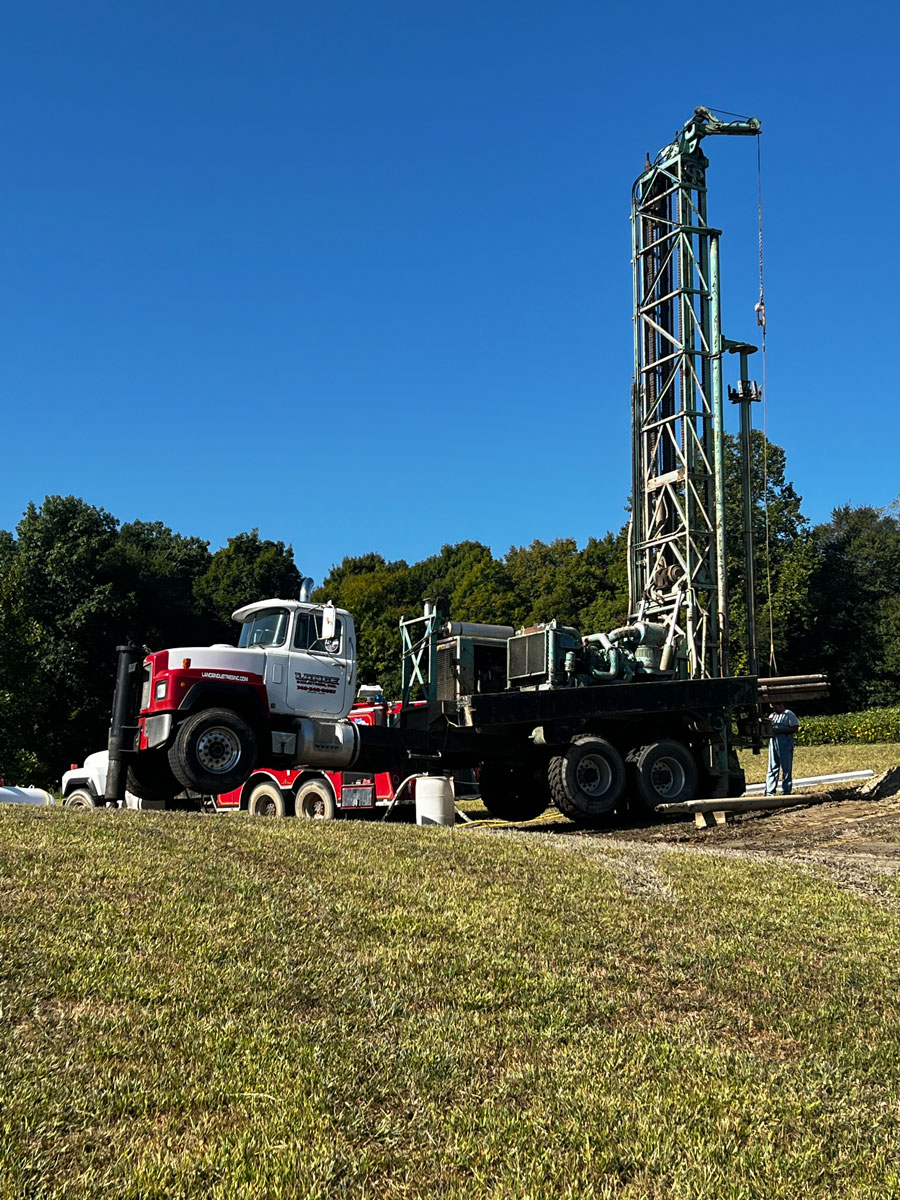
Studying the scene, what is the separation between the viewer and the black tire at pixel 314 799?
17141 millimetres

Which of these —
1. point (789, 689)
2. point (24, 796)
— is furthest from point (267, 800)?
point (789, 689)

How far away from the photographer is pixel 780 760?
1878 centimetres

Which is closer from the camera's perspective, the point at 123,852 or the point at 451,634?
the point at 123,852

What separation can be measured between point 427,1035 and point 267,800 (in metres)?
13.5

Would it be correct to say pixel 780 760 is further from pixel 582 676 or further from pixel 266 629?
pixel 266 629

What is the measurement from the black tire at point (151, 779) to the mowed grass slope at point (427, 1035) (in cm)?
612

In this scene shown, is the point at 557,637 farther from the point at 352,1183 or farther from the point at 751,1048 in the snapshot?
the point at 352,1183

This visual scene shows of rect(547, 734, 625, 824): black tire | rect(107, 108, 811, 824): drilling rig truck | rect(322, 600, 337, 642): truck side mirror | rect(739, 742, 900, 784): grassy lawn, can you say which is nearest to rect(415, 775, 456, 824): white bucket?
rect(107, 108, 811, 824): drilling rig truck

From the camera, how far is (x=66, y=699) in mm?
45031

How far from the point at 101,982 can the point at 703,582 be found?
15.0 metres

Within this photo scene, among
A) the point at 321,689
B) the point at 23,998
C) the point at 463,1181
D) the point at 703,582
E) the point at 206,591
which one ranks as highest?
the point at 206,591

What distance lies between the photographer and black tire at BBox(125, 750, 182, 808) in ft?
48.6

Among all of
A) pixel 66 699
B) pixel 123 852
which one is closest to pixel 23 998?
pixel 123 852

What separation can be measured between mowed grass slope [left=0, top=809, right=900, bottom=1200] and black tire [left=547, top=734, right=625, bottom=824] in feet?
21.0
